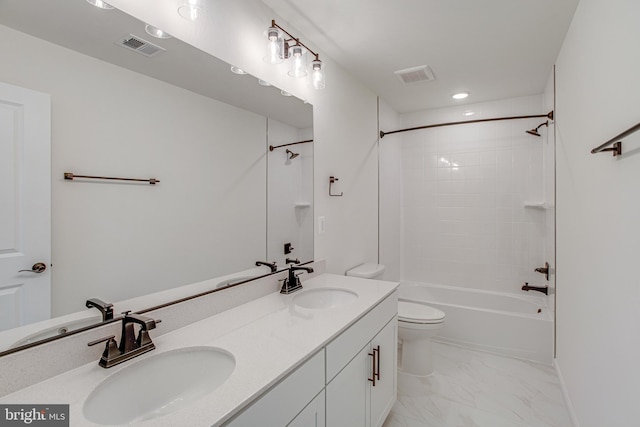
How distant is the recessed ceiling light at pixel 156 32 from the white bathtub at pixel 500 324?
300cm

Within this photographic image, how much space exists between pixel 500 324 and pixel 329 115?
238 centimetres

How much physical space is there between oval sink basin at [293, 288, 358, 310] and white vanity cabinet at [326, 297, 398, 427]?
0.73 ft

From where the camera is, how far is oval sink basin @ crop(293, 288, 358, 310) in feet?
5.77

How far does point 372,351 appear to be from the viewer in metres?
1.55

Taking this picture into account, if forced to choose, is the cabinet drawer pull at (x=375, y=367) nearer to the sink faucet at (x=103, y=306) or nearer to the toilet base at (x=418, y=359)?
the toilet base at (x=418, y=359)

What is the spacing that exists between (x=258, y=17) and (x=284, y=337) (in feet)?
5.27

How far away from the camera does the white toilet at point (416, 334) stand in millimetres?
2350

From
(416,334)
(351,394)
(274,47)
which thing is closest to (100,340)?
(351,394)

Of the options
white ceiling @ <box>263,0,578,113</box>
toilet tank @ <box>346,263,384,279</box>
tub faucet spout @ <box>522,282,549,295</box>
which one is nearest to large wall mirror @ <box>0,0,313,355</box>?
white ceiling @ <box>263,0,578,113</box>

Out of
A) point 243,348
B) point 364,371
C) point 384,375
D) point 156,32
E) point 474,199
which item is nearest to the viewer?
point 243,348

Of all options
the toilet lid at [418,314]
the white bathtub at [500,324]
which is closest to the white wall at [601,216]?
the white bathtub at [500,324]

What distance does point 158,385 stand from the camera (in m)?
0.98

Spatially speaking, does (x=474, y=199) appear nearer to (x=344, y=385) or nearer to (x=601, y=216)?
(x=601, y=216)

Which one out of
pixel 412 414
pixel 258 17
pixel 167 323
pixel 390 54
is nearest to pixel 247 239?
pixel 167 323
